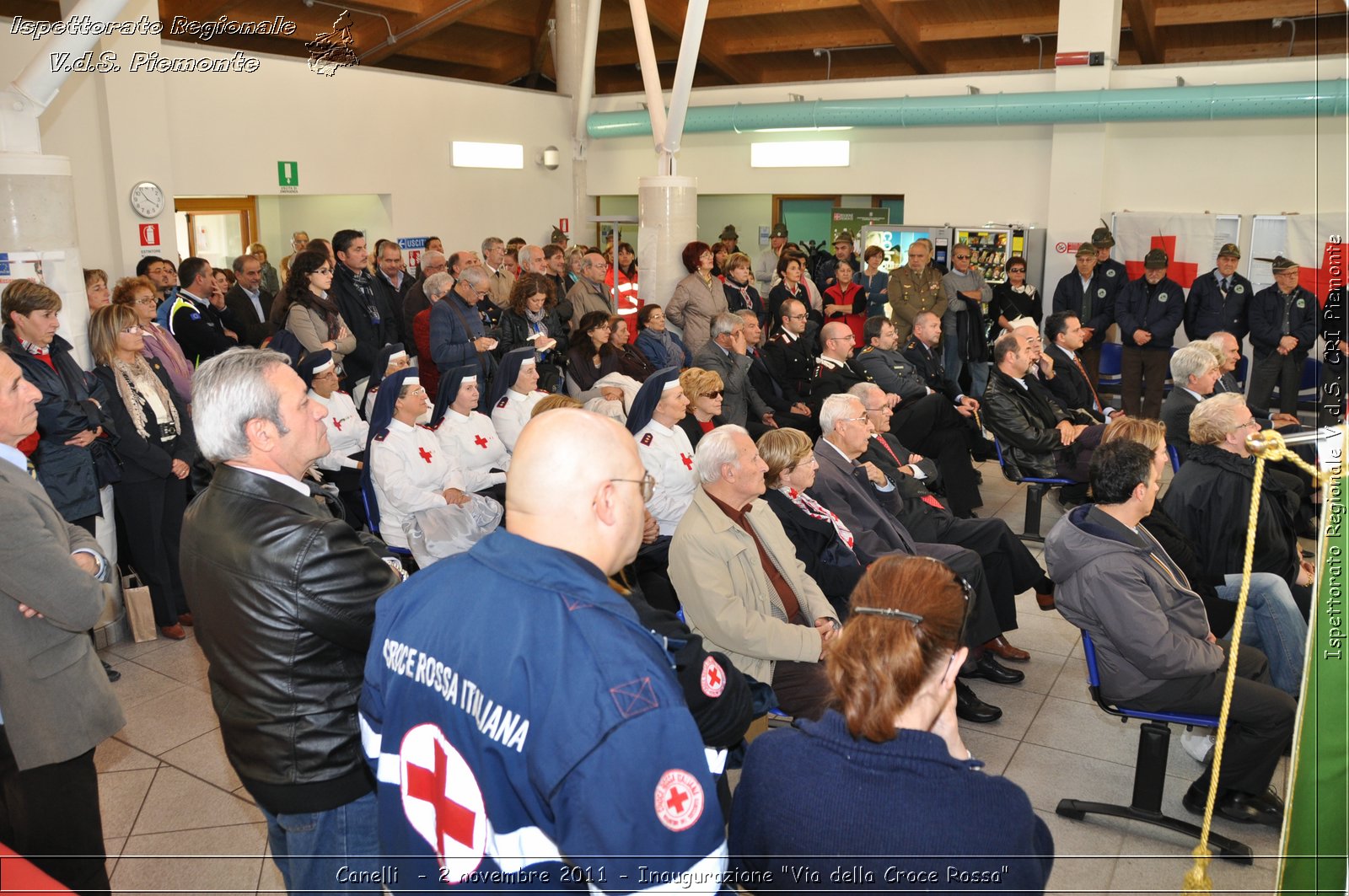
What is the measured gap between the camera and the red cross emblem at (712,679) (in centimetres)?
244

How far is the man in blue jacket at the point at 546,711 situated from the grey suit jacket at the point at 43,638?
1096 millimetres

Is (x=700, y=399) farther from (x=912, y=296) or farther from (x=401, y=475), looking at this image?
(x=912, y=296)

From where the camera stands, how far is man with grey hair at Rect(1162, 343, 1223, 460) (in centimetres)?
562

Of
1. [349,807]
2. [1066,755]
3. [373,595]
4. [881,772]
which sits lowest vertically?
[1066,755]

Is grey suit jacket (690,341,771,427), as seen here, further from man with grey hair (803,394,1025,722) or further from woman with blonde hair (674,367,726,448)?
man with grey hair (803,394,1025,722)

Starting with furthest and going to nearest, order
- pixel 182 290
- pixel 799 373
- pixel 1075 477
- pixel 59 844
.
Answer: pixel 799 373, pixel 182 290, pixel 1075 477, pixel 59 844

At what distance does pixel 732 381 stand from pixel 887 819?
5423 mm

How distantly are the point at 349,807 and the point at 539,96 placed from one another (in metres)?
12.5

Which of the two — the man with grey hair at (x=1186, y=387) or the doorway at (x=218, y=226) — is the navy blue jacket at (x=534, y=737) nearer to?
the man with grey hair at (x=1186, y=387)

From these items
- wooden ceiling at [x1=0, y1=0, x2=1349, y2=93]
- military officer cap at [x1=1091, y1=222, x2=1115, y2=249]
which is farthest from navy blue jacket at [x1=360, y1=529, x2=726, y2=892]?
wooden ceiling at [x1=0, y1=0, x2=1349, y2=93]

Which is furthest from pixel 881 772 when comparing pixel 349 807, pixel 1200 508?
pixel 1200 508

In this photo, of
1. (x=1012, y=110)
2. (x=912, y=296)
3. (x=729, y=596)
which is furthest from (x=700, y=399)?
(x=1012, y=110)

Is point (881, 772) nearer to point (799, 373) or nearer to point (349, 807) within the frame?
point (349, 807)

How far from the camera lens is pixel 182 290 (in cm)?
680
